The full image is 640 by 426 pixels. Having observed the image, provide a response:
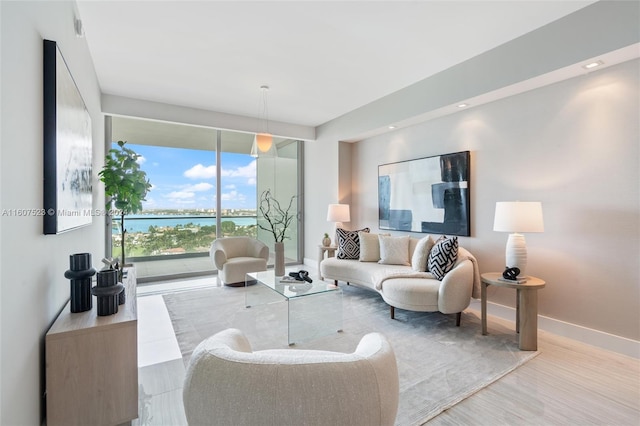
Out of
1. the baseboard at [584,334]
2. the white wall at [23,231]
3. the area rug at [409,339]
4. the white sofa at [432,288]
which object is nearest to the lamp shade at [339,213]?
the area rug at [409,339]

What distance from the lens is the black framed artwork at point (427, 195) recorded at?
12.7ft

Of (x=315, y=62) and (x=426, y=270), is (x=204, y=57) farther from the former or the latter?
(x=426, y=270)

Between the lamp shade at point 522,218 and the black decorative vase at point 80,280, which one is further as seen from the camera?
the lamp shade at point 522,218

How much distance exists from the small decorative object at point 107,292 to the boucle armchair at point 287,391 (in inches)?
44.4

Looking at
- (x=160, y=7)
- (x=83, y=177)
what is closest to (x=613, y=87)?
(x=160, y=7)

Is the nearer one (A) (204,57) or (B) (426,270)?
(A) (204,57)

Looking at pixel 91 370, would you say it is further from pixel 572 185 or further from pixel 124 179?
pixel 572 185

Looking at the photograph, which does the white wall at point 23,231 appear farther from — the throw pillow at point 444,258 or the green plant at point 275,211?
the green plant at point 275,211


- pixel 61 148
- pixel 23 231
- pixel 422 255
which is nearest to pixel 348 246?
pixel 422 255

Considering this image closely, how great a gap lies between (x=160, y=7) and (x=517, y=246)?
12.3 ft

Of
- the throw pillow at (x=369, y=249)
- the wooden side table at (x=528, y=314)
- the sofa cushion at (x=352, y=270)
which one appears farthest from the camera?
the throw pillow at (x=369, y=249)

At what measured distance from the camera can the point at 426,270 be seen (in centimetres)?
371

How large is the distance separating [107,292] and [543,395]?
2.83 meters

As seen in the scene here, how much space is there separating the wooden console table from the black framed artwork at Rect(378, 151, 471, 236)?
11.7 ft
